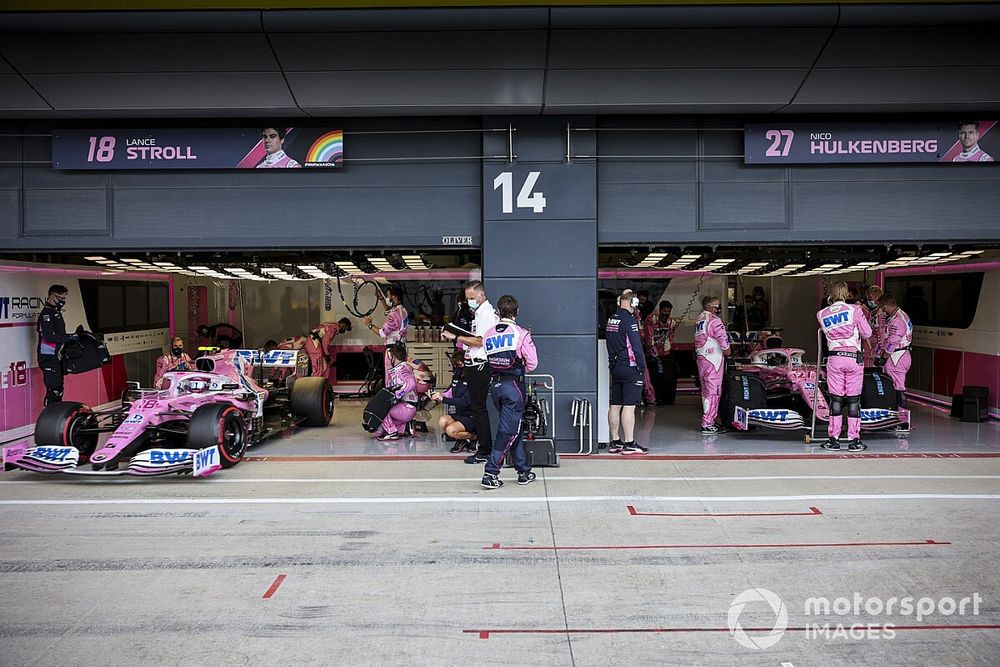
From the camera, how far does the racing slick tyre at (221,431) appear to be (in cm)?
830

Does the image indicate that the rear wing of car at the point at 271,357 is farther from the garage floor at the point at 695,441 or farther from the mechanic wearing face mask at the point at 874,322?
the mechanic wearing face mask at the point at 874,322

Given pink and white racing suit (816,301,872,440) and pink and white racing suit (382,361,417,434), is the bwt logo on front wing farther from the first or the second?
pink and white racing suit (816,301,872,440)

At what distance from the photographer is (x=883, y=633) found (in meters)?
4.53

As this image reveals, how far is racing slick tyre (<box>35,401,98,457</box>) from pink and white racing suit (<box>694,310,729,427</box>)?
7.26 metres

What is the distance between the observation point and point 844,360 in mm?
9438

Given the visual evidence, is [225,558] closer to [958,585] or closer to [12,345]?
[958,585]

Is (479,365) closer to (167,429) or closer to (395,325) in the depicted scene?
(167,429)

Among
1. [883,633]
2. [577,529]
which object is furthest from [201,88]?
[883,633]

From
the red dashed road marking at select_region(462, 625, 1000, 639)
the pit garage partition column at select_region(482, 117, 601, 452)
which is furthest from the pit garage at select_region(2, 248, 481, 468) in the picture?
the red dashed road marking at select_region(462, 625, 1000, 639)

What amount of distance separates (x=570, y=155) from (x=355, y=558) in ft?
17.7

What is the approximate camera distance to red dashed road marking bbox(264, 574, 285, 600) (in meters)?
5.10

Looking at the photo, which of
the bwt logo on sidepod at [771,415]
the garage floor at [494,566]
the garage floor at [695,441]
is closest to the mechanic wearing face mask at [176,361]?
the garage floor at [695,441]

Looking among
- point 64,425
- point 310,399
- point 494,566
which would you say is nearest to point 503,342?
point 494,566

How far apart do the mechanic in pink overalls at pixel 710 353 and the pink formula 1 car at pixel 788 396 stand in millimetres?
171
